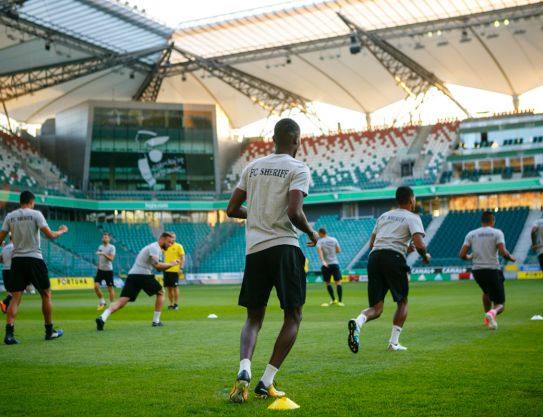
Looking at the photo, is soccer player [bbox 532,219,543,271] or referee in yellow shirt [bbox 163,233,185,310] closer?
soccer player [bbox 532,219,543,271]

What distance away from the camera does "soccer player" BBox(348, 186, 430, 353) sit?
962 centimetres

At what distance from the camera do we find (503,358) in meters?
8.34

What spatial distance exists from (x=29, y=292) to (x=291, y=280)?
3501cm

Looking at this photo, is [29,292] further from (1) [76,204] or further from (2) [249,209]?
(2) [249,209]

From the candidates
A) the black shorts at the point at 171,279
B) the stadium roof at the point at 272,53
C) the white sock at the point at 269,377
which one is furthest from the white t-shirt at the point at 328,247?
the stadium roof at the point at 272,53

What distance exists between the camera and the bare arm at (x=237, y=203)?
6660 millimetres

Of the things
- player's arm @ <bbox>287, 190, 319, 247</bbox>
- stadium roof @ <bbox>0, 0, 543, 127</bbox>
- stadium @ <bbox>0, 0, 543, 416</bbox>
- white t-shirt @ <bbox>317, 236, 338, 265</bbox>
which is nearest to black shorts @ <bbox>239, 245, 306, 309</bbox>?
player's arm @ <bbox>287, 190, 319, 247</bbox>

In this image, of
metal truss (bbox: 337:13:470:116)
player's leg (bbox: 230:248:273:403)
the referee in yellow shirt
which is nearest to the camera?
player's leg (bbox: 230:248:273:403)

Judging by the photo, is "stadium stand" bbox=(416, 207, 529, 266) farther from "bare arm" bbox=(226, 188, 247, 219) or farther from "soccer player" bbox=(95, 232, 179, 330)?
"bare arm" bbox=(226, 188, 247, 219)

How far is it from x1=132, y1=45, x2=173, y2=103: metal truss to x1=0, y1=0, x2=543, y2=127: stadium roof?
137 millimetres

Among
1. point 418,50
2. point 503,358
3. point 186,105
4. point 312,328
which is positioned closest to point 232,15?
point 418,50

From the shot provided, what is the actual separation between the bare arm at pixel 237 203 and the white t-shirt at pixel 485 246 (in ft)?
23.2

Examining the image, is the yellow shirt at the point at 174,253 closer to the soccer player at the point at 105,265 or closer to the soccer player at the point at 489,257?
the soccer player at the point at 105,265

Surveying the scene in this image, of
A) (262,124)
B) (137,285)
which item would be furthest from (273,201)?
(262,124)
